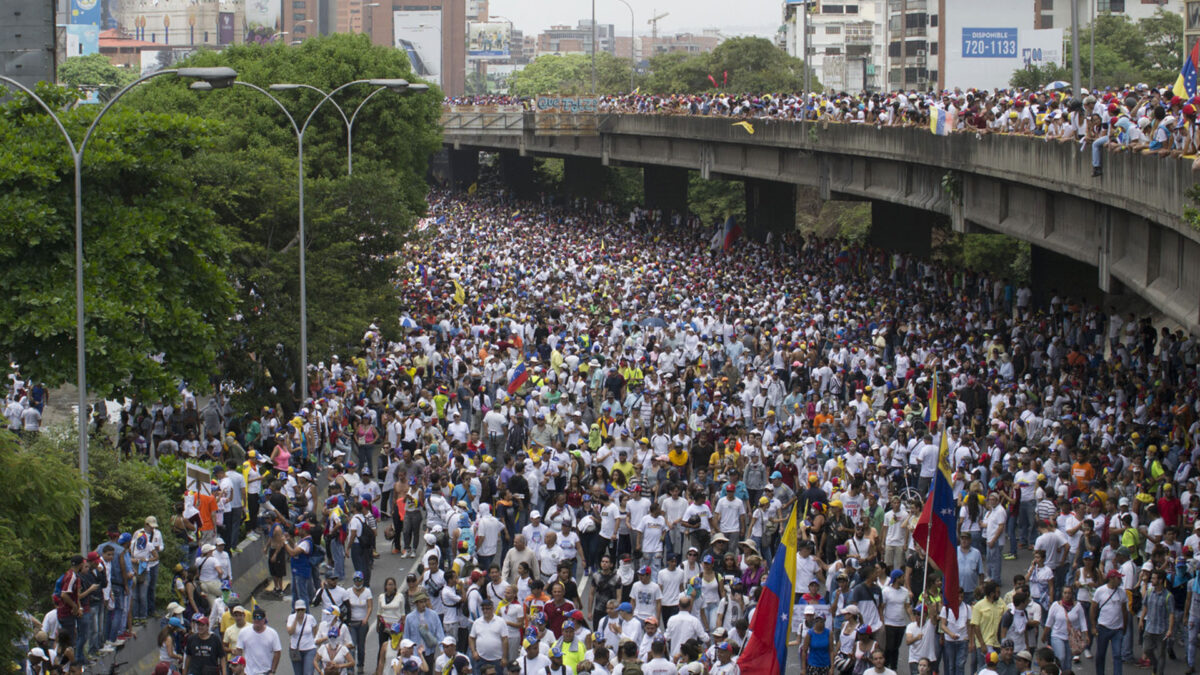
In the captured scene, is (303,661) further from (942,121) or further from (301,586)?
(942,121)

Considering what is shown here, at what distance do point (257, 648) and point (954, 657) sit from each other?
5849 mm

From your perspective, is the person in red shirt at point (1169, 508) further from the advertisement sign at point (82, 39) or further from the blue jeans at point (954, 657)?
Result: the advertisement sign at point (82, 39)

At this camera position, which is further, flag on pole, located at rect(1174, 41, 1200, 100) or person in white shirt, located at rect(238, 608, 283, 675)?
flag on pole, located at rect(1174, 41, 1200, 100)

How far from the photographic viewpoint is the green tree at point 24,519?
1216cm

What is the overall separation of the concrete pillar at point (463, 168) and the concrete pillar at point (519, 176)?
863cm

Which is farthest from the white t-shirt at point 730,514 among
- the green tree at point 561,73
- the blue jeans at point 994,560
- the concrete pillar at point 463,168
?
the green tree at point 561,73

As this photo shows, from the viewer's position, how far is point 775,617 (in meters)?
12.7

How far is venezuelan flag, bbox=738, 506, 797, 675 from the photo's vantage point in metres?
12.5

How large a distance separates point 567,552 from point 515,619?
2317mm

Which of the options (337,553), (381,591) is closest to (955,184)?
(381,591)

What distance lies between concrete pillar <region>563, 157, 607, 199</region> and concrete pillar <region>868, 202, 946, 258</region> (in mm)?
35637

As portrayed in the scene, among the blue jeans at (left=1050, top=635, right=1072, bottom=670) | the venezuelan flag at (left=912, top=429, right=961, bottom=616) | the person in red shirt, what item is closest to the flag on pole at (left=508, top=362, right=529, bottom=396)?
the person in red shirt

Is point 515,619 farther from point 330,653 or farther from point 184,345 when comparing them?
point 184,345

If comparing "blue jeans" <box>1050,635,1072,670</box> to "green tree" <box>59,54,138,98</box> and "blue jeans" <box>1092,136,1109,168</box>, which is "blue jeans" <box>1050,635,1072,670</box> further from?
"green tree" <box>59,54,138,98</box>
